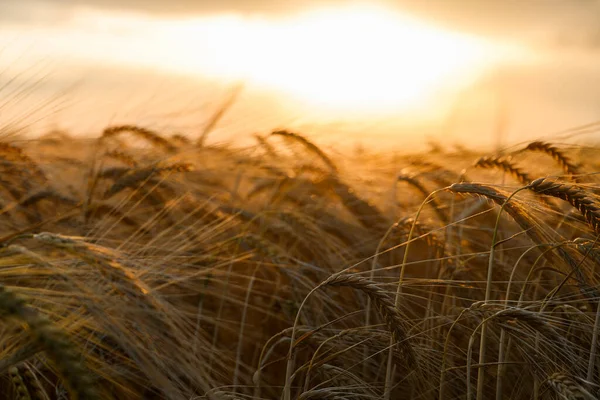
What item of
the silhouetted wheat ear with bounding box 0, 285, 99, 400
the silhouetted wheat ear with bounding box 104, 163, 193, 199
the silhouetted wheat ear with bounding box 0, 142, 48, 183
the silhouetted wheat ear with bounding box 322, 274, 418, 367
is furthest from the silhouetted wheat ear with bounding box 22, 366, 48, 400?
the silhouetted wheat ear with bounding box 0, 142, 48, 183

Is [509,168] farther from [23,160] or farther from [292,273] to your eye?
[23,160]

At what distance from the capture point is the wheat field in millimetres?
1710

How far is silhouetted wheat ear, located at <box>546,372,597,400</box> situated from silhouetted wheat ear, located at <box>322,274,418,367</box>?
36cm

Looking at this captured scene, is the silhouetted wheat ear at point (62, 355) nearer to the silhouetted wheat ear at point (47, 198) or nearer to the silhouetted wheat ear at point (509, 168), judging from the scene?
the silhouetted wheat ear at point (509, 168)

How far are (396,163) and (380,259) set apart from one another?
943 mm

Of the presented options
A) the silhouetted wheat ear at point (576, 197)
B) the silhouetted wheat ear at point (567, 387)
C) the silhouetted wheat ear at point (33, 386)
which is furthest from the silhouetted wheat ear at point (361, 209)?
the silhouetted wheat ear at point (33, 386)

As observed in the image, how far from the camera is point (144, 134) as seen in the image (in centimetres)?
340

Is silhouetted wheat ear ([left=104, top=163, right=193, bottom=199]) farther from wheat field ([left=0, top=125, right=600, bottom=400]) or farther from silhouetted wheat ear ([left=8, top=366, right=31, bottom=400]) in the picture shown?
silhouetted wheat ear ([left=8, top=366, right=31, bottom=400])

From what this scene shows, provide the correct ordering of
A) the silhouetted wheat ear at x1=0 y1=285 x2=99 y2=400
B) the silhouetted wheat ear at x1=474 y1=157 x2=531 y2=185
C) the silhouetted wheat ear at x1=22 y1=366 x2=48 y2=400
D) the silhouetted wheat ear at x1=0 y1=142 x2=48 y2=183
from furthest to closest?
the silhouetted wheat ear at x1=0 y1=142 x2=48 y2=183
the silhouetted wheat ear at x1=474 y1=157 x2=531 y2=185
the silhouetted wheat ear at x1=22 y1=366 x2=48 y2=400
the silhouetted wheat ear at x1=0 y1=285 x2=99 y2=400

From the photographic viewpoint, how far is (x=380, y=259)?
2.88m

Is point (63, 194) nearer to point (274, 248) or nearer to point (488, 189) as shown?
point (274, 248)

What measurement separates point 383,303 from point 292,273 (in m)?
0.77

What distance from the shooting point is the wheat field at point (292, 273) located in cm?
171

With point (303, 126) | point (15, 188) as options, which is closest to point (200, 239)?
point (303, 126)
